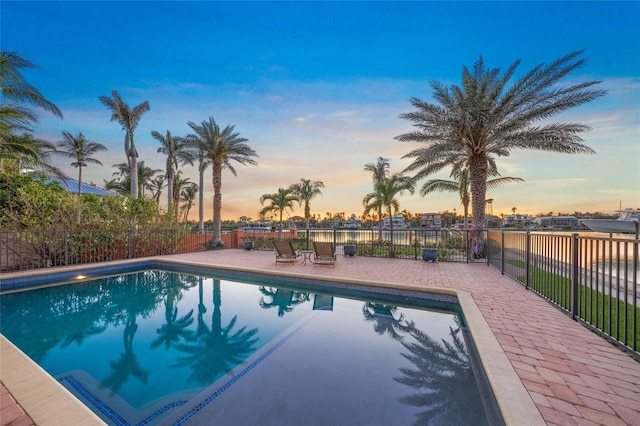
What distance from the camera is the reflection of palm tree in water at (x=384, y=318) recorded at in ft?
14.4

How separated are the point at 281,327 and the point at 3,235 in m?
9.33

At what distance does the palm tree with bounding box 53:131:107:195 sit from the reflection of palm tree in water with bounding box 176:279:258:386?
26.7 metres

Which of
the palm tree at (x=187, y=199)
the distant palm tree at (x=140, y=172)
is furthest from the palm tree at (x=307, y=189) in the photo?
the distant palm tree at (x=140, y=172)

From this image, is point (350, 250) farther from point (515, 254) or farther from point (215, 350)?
point (215, 350)

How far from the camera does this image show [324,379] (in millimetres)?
2973

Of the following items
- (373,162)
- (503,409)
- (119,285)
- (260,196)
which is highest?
(373,162)

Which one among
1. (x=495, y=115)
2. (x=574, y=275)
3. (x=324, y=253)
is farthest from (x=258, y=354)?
(x=495, y=115)

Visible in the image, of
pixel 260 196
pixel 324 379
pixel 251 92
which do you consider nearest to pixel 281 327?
pixel 324 379

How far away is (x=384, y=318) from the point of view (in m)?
5.00

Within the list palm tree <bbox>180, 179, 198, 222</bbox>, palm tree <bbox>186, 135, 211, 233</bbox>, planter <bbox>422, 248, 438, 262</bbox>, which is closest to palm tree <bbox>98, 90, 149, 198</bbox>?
palm tree <bbox>186, 135, 211, 233</bbox>

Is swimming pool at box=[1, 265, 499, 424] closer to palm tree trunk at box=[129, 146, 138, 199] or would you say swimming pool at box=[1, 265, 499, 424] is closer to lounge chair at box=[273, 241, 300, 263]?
lounge chair at box=[273, 241, 300, 263]

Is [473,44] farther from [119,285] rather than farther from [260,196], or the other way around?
[260,196]

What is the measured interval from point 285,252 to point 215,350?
540 cm

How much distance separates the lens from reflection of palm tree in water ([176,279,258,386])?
3.27 meters
